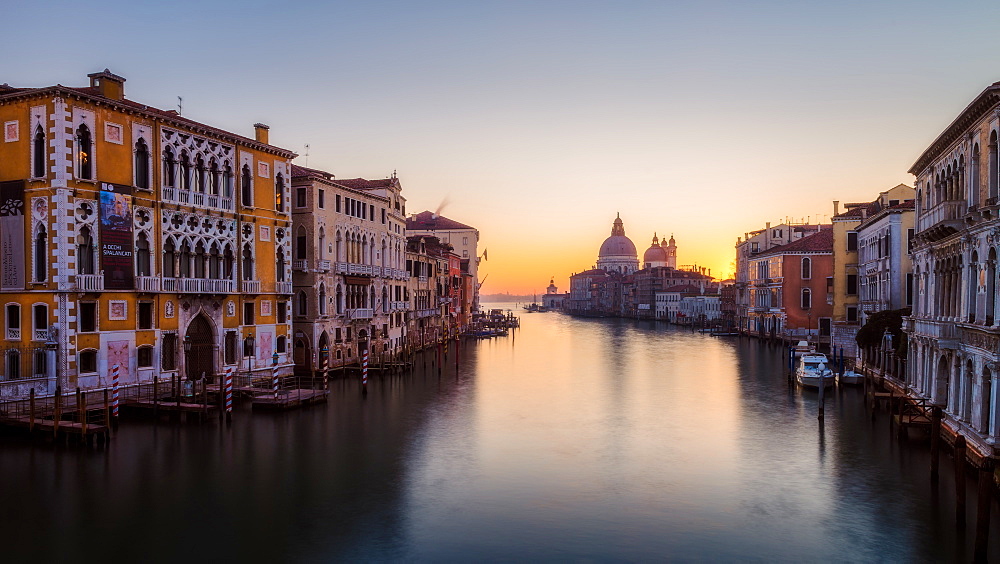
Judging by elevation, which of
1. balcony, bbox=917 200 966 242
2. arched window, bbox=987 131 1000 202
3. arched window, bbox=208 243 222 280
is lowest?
arched window, bbox=208 243 222 280

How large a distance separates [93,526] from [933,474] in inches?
687

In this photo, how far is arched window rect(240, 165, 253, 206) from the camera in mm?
29172

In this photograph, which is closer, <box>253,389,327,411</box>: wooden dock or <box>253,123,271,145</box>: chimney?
<box>253,389,327,411</box>: wooden dock

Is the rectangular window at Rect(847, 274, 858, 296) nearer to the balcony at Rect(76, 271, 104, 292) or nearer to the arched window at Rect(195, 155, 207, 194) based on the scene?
the arched window at Rect(195, 155, 207, 194)

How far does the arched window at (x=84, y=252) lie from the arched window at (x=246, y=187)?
691 centimetres

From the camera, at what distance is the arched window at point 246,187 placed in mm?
29172

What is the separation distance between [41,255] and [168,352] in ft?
17.1

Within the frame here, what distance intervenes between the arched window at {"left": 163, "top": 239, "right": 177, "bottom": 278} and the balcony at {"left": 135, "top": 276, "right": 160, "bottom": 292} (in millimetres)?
819

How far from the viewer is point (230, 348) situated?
1120 inches

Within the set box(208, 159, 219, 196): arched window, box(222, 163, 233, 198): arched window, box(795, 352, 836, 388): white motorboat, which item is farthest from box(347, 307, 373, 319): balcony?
box(795, 352, 836, 388): white motorboat

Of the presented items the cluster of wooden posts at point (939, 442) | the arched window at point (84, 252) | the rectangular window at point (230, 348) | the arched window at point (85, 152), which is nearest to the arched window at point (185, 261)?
the rectangular window at point (230, 348)

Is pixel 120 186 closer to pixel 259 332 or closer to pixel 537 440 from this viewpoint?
pixel 259 332

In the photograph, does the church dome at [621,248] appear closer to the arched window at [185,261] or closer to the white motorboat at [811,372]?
the white motorboat at [811,372]

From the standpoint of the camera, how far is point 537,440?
2227 cm
